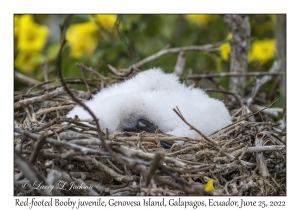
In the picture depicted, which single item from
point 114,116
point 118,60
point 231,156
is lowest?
point 231,156

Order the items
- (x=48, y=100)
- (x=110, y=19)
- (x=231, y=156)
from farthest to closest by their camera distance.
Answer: (x=110, y=19) < (x=48, y=100) < (x=231, y=156)

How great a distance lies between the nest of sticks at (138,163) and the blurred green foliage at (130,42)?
116 cm

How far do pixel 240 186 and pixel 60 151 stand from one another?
0.72 m

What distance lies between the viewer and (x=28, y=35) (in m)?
3.55

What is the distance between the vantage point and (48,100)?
261cm

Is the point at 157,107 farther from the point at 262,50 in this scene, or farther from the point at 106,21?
Result: the point at 106,21

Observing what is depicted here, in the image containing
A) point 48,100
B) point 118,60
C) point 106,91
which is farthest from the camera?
point 118,60

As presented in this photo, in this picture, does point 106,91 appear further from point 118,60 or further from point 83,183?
point 118,60

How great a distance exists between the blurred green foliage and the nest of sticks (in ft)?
3.81

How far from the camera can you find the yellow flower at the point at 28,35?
3.49 meters

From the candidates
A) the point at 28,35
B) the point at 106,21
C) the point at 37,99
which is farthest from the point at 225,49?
the point at 28,35

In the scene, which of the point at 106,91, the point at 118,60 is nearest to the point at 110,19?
→ the point at 118,60

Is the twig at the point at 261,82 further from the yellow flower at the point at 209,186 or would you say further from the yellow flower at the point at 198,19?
the yellow flower at the point at 198,19

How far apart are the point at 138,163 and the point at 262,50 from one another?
215cm
